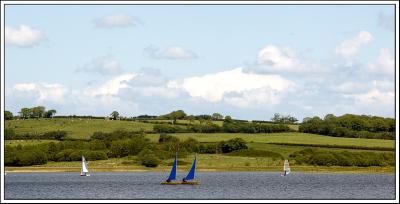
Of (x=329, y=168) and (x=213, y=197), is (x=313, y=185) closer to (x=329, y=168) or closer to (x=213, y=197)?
(x=213, y=197)

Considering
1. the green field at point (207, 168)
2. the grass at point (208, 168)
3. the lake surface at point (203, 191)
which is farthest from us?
the grass at point (208, 168)

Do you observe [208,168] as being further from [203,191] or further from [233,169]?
[203,191]

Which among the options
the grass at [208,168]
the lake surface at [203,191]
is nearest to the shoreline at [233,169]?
the grass at [208,168]

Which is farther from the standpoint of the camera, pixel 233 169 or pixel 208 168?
pixel 233 169

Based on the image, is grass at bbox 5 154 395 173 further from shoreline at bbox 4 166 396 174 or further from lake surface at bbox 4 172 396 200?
lake surface at bbox 4 172 396 200

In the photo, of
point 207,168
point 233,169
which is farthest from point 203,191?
point 233,169

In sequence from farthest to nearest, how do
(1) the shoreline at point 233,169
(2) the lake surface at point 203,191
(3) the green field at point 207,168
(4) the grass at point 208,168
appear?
(4) the grass at point 208,168, (3) the green field at point 207,168, (1) the shoreline at point 233,169, (2) the lake surface at point 203,191

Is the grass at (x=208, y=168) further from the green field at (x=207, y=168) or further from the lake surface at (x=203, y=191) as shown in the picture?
the lake surface at (x=203, y=191)

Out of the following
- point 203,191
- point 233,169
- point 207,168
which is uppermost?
point 207,168

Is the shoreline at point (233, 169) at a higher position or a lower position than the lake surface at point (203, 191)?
higher

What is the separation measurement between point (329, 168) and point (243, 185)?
2692 inches

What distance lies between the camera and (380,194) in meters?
110

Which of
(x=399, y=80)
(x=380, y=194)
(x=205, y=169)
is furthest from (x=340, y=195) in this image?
(x=205, y=169)

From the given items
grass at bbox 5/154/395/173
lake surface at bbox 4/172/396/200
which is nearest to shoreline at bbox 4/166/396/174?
grass at bbox 5/154/395/173
